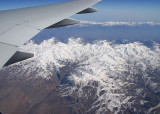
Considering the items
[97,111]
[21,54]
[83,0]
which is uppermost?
[83,0]

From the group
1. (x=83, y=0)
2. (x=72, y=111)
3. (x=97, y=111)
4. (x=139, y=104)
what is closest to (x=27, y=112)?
(x=72, y=111)

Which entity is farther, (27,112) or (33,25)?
(27,112)

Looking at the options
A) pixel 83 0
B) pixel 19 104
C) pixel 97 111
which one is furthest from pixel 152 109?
pixel 83 0

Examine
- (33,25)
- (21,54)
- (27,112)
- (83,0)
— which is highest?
(83,0)

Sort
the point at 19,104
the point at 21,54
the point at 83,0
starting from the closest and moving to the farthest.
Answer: the point at 21,54 < the point at 83,0 < the point at 19,104

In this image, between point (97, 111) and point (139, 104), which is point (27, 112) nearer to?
point (97, 111)

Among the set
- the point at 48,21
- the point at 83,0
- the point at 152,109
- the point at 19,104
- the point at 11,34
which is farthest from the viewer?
the point at 19,104

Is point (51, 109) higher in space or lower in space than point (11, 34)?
lower

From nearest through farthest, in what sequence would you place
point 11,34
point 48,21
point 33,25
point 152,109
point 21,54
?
point 21,54 < point 11,34 < point 33,25 < point 48,21 < point 152,109

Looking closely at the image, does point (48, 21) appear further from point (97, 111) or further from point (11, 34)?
point (97, 111)
